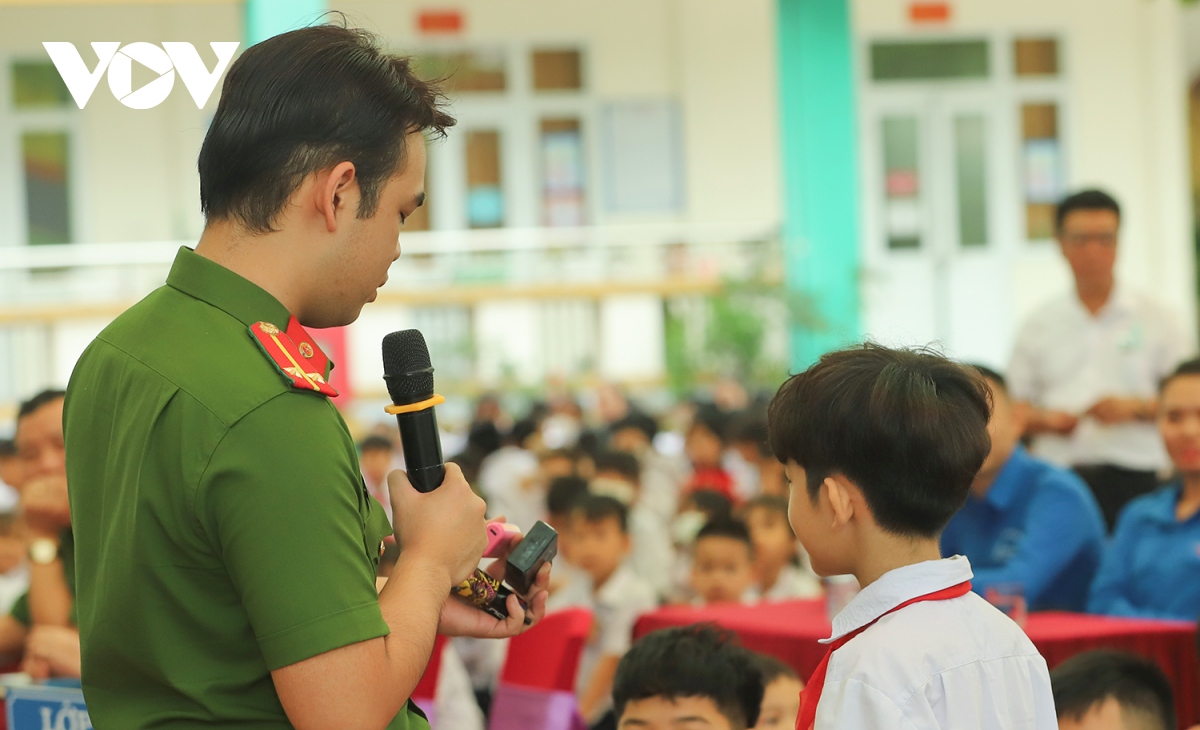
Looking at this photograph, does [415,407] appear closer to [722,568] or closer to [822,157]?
[722,568]

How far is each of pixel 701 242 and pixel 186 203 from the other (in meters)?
4.26

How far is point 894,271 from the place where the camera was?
11844 mm

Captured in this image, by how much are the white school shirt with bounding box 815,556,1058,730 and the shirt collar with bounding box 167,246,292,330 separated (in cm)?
67

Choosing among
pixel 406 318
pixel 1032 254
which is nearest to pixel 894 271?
A: pixel 1032 254

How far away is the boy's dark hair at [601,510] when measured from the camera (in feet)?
13.6

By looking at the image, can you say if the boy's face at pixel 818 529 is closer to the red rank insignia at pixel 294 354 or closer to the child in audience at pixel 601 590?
the red rank insignia at pixel 294 354

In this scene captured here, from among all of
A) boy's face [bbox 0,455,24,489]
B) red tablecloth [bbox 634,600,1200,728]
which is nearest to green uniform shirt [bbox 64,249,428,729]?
red tablecloth [bbox 634,600,1200,728]

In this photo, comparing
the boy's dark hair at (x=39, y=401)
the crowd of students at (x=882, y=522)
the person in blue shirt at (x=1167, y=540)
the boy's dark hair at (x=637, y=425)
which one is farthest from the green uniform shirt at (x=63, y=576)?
the boy's dark hair at (x=637, y=425)

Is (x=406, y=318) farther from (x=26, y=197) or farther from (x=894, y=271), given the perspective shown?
(x=894, y=271)

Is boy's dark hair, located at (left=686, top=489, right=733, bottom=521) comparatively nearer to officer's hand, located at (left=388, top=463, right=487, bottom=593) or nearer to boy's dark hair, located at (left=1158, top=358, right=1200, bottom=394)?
boy's dark hair, located at (left=1158, top=358, right=1200, bottom=394)

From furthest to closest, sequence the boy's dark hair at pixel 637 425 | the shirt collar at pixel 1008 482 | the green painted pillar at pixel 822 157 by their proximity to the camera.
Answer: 1. the green painted pillar at pixel 822 157
2. the boy's dark hair at pixel 637 425
3. the shirt collar at pixel 1008 482

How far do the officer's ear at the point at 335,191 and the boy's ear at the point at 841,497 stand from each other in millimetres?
607

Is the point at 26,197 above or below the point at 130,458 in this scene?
above

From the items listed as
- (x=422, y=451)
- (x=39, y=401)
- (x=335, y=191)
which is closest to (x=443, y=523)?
(x=422, y=451)
